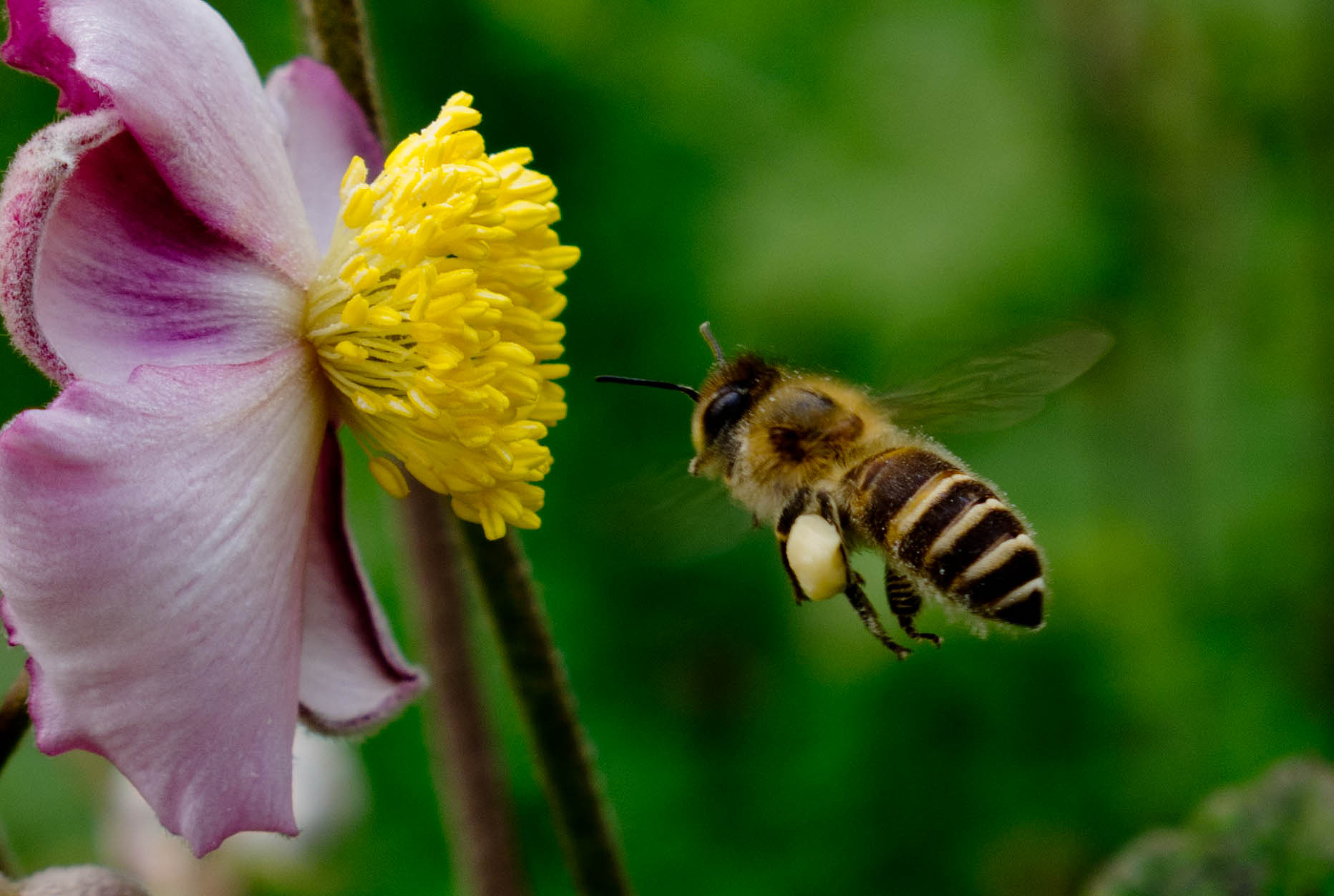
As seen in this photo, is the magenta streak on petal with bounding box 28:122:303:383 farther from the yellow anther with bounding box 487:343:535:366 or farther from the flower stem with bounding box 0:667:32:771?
the flower stem with bounding box 0:667:32:771

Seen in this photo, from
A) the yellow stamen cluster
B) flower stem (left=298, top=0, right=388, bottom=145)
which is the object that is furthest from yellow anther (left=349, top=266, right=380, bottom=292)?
flower stem (left=298, top=0, right=388, bottom=145)

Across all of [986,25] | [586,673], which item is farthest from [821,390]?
[986,25]

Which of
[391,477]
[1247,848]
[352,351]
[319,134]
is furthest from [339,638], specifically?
[1247,848]

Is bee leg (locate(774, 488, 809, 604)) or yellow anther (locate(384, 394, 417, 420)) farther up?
bee leg (locate(774, 488, 809, 604))

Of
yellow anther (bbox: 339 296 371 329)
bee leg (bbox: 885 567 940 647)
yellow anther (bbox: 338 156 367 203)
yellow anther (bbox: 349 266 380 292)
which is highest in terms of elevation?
yellow anther (bbox: 338 156 367 203)

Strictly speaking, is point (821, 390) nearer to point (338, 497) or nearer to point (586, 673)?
point (338, 497)

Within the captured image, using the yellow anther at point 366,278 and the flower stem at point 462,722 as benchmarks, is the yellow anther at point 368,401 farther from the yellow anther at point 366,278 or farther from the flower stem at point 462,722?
the flower stem at point 462,722
